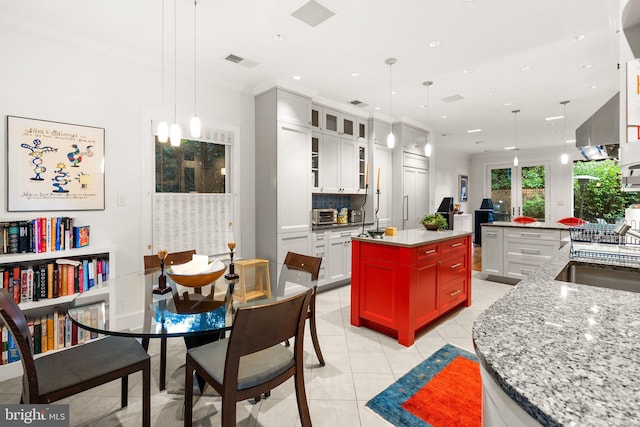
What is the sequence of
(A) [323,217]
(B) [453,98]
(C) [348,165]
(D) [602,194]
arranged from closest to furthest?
(A) [323,217] < (B) [453,98] < (C) [348,165] < (D) [602,194]

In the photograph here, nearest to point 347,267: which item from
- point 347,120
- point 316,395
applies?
point 347,120

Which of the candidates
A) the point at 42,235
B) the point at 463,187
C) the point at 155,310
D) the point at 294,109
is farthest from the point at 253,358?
the point at 463,187

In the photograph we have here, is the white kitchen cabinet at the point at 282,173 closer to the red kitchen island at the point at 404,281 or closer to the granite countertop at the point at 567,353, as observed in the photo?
the red kitchen island at the point at 404,281

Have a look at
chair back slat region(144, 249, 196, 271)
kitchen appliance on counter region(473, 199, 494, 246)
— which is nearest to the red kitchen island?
chair back slat region(144, 249, 196, 271)

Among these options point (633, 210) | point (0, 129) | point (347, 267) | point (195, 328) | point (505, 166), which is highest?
point (505, 166)

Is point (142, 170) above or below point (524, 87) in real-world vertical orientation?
below

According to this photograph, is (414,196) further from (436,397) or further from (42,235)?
(42,235)

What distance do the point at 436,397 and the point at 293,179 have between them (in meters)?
2.84

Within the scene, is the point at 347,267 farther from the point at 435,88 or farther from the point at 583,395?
the point at 583,395

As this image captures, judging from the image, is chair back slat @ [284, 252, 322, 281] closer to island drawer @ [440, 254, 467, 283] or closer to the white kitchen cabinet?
the white kitchen cabinet

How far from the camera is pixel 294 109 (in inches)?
161

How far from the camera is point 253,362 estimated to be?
1.57 m

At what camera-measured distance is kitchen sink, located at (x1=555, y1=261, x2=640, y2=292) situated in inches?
63.8

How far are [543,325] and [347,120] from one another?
4.47 m
